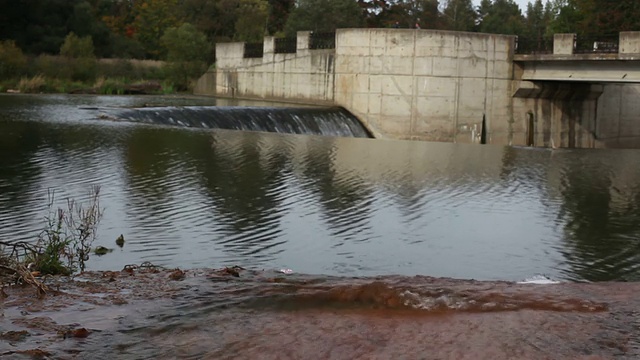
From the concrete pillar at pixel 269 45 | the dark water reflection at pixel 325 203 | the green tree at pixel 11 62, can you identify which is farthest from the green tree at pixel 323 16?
the dark water reflection at pixel 325 203

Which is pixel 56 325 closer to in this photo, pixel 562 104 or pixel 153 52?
pixel 562 104

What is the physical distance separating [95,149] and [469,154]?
10.7m

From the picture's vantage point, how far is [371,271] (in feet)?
34.7

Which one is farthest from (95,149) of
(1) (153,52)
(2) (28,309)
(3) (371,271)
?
(1) (153,52)

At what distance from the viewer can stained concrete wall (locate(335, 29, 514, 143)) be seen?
33.9 meters

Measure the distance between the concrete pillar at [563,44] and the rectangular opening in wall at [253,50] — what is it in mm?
13927

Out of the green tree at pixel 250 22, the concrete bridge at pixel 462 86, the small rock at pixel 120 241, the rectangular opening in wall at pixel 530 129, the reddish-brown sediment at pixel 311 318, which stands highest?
the green tree at pixel 250 22

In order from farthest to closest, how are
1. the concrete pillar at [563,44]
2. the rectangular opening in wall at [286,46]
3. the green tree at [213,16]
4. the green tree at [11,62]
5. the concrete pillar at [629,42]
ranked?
the green tree at [213,16] < the green tree at [11,62] < the rectangular opening in wall at [286,46] < the concrete pillar at [563,44] < the concrete pillar at [629,42]

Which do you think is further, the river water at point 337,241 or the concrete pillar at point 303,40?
the concrete pillar at point 303,40

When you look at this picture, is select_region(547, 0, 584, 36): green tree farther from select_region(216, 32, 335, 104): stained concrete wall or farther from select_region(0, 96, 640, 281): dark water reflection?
select_region(0, 96, 640, 281): dark water reflection

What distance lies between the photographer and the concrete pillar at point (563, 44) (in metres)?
32.8

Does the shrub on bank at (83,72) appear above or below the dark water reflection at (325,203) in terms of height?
above

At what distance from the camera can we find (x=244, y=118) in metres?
28.9

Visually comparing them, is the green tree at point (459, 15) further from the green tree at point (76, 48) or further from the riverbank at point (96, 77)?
the green tree at point (76, 48)
